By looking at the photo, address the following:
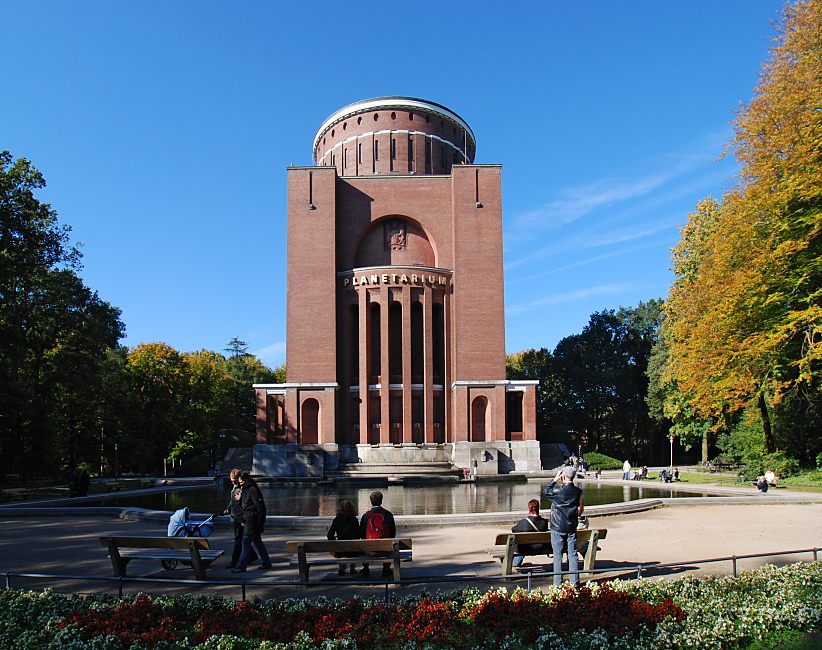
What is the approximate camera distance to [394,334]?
4384 cm

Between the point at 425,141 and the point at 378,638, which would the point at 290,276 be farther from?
the point at 378,638

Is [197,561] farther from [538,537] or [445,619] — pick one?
[538,537]

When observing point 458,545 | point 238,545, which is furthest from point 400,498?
point 238,545

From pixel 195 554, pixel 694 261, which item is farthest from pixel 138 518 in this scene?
pixel 694 261

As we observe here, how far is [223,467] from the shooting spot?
43.1m

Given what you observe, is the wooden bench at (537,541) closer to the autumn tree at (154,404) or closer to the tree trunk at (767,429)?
the tree trunk at (767,429)

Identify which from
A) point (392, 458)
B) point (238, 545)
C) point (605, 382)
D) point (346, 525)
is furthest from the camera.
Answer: point (605, 382)

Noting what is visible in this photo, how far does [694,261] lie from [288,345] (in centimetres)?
2406

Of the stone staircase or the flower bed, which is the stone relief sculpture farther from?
the flower bed

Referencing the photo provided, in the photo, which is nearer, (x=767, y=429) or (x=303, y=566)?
(x=303, y=566)

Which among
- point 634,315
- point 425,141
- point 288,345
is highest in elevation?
point 425,141

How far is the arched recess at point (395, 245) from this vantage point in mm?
44531

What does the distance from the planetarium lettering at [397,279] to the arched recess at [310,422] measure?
26.0ft

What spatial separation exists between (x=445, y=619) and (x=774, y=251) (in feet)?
63.7
